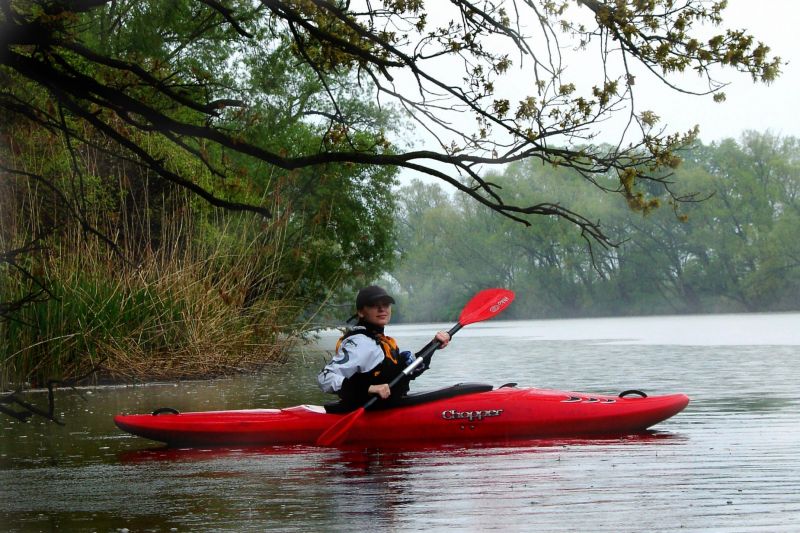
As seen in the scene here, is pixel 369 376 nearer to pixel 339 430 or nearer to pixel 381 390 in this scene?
pixel 381 390

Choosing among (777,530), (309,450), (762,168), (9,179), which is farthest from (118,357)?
(762,168)

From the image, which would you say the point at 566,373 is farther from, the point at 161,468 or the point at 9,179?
the point at 161,468

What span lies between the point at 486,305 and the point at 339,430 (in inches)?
86.7

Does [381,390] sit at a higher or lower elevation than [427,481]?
higher

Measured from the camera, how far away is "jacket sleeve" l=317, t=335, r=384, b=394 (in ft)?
24.1

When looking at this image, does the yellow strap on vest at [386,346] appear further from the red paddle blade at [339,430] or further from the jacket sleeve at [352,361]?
the red paddle blade at [339,430]

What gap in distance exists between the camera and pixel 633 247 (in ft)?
199

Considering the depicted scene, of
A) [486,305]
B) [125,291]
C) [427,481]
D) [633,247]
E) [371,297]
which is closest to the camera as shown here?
[427,481]

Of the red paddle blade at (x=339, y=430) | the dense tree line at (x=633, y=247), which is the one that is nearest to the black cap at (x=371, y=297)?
the red paddle blade at (x=339, y=430)

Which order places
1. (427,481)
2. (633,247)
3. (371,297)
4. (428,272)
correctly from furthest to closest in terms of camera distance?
(428,272)
(633,247)
(371,297)
(427,481)

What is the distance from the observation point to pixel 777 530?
4.02 meters

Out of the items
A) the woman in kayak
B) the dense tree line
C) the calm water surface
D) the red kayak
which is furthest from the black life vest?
the dense tree line

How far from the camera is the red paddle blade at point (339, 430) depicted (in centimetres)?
734

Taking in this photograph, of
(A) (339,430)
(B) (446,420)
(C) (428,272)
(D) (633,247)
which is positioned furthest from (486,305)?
(C) (428,272)
